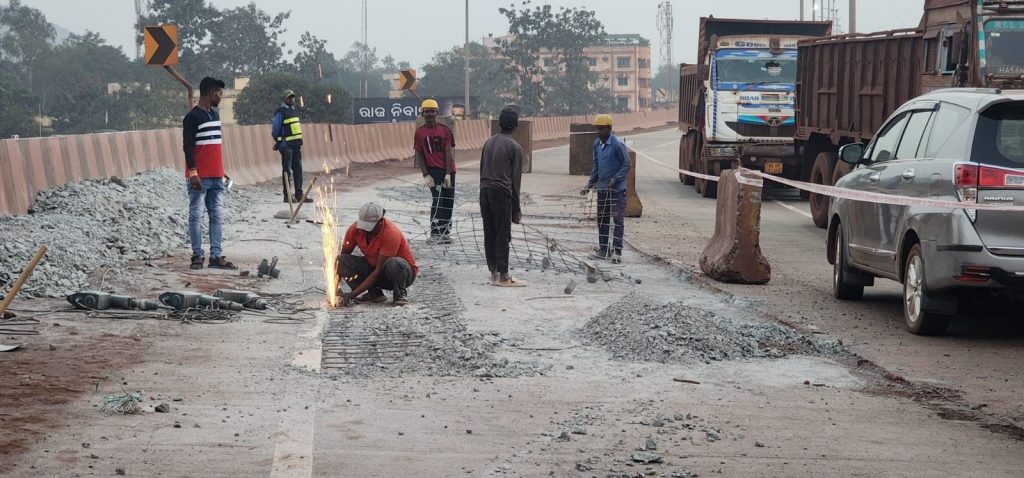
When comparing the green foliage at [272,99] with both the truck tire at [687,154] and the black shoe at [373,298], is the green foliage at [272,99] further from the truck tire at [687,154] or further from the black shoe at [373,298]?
the black shoe at [373,298]

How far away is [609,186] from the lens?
1504 cm

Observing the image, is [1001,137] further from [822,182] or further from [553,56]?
[553,56]

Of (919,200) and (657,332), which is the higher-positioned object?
(919,200)

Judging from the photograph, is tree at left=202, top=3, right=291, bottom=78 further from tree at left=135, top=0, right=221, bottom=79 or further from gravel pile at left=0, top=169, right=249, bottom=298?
gravel pile at left=0, top=169, right=249, bottom=298

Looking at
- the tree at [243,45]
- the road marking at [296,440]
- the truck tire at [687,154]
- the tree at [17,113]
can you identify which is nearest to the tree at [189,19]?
the tree at [243,45]

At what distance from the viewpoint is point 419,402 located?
734 cm

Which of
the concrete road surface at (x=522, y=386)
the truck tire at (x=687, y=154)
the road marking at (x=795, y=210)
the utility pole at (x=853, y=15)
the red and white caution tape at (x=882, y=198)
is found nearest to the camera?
the concrete road surface at (x=522, y=386)

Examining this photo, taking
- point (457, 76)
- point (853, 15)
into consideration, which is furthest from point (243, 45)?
point (853, 15)

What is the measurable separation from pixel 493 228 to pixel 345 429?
632 cm

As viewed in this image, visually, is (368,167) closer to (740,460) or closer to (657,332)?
(657,332)

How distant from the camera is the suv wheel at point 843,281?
38.8 ft

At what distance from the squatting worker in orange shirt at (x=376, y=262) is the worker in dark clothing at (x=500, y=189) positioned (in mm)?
1848

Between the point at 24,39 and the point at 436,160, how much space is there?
9616 cm

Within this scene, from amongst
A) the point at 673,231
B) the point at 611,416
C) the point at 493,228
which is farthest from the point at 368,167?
the point at 611,416
